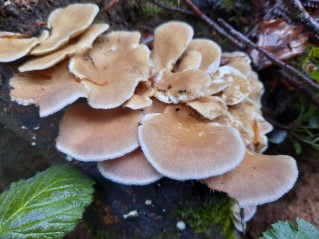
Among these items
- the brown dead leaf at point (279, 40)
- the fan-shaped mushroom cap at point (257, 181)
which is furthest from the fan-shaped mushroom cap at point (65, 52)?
the brown dead leaf at point (279, 40)

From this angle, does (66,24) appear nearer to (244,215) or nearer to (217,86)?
(217,86)

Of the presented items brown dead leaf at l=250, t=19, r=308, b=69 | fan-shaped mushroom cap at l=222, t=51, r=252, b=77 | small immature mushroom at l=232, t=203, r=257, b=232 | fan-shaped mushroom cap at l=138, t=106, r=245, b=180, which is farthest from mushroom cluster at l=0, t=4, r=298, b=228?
brown dead leaf at l=250, t=19, r=308, b=69

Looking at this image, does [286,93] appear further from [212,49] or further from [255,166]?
[255,166]

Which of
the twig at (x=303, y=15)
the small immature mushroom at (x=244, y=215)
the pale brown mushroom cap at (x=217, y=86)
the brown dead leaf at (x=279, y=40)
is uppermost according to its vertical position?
the twig at (x=303, y=15)

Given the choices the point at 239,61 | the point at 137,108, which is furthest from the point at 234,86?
the point at 137,108

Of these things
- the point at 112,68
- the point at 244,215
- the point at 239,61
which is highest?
the point at 239,61

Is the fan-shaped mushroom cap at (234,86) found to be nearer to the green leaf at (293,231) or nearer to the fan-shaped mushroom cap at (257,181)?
the fan-shaped mushroom cap at (257,181)

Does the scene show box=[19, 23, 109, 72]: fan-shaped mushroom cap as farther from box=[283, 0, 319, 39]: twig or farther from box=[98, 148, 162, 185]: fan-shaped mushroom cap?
box=[283, 0, 319, 39]: twig

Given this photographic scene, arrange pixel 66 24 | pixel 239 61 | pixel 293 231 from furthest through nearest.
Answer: pixel 239 61, pixel 66 24, pixel 293 231
